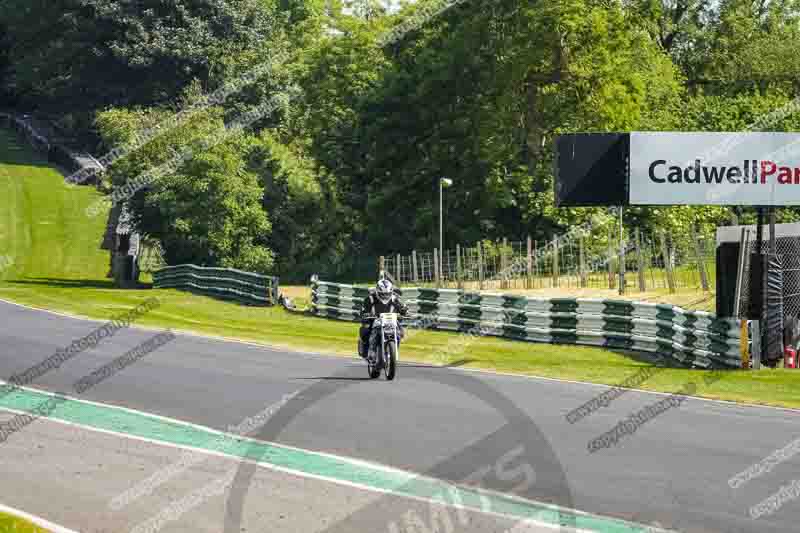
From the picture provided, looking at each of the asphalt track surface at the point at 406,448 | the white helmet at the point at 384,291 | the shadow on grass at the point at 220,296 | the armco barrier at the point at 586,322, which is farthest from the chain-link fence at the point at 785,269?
the shadow on grass at the point at 220,296

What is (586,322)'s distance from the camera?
30297 millimetres

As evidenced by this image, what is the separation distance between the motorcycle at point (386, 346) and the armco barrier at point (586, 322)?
188cm

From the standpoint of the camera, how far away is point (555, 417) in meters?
17.0

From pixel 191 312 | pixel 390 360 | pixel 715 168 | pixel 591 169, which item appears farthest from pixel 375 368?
pixel 191 312

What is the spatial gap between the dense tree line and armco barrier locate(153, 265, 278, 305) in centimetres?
255

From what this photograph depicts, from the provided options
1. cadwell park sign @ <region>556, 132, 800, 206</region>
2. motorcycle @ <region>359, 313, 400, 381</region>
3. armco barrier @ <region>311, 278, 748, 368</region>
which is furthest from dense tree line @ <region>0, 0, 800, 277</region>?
motorcycle @ <region>359, 313, 400, 381</region>

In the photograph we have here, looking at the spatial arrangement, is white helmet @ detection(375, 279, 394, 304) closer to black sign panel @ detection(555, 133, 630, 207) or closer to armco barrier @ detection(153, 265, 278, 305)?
black sign panel @ detection(555, 133, 630, 207)

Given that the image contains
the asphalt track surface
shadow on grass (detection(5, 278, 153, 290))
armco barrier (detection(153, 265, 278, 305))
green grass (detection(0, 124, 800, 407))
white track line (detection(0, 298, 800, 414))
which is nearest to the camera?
the asphalt track surface

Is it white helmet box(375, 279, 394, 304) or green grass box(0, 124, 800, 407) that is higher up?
white helmet box(375, 279, 394, 304)

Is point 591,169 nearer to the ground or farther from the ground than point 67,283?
farther from the ground

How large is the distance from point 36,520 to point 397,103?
57108 mm

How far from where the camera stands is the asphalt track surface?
11.3 metres

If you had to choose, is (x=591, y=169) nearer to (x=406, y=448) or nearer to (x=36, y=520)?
(x=406, y=448)

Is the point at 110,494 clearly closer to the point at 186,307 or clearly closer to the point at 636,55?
the point at 186,307
